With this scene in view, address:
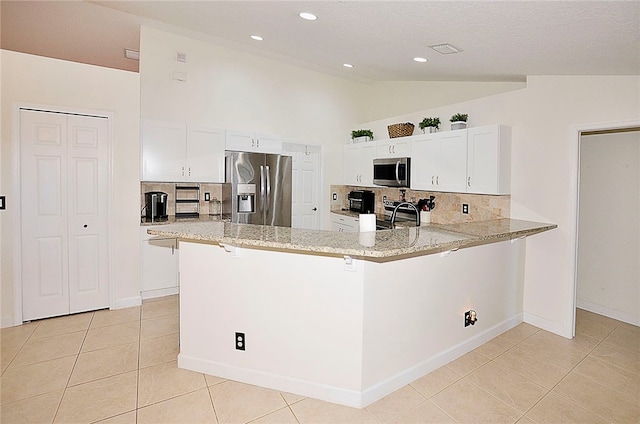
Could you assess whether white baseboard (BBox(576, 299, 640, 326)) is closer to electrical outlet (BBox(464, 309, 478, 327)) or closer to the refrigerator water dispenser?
electrical outlet (BBox(464, 309, 478, 327))

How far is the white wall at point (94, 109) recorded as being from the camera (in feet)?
11.6

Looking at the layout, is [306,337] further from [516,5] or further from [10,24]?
[10,24]

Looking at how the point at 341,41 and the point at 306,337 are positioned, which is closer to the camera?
the point at 306,337

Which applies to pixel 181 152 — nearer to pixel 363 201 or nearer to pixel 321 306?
pixel 363 201

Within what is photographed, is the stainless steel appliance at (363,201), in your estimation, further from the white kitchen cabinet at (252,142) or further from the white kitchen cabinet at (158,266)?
the white kitchen cabinet at (158,266)

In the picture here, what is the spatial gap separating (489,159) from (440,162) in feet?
2.19

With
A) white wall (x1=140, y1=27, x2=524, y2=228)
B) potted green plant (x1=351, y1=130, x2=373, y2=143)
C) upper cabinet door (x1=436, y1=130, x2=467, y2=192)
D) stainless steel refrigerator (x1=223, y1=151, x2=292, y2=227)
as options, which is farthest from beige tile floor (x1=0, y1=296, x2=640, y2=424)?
potted green plant (x1=351, y1=130, x2=373, y2=143)

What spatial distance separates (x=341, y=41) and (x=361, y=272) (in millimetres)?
2302

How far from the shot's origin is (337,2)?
2.49 metres

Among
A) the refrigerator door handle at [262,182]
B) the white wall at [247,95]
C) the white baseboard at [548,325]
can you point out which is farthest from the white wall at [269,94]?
the white baseboard at [548,325]

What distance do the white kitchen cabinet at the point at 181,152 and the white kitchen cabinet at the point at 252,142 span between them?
0.43ft

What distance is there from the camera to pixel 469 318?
3156 mm

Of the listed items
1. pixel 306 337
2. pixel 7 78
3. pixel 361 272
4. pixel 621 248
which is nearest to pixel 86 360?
pixel 306 337

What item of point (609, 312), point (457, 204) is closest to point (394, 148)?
point (457, 204)
